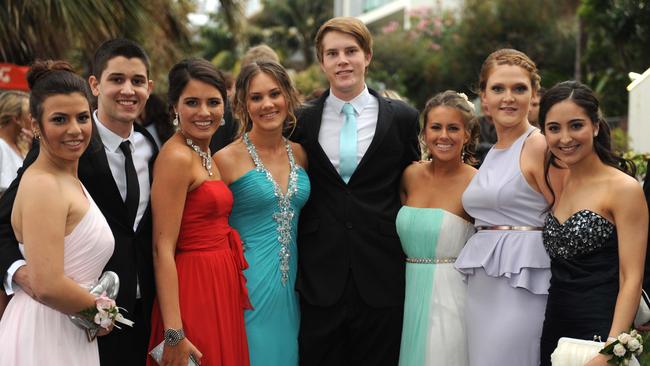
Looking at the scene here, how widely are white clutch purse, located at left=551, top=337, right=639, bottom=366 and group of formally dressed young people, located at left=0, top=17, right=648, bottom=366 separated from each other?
0.15 ft

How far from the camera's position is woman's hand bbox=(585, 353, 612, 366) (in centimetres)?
371

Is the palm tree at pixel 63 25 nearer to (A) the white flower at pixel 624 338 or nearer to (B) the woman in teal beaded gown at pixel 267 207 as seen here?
(B) the woman in teal beaded gown at pixel 267 207

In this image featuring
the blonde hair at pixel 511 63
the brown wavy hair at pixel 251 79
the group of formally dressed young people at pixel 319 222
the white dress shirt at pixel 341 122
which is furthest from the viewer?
the white dress shirt at pixel 341 122

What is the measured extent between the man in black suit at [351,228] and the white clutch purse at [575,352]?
4.44 feet

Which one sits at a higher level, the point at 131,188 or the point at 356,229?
the point at 131,188

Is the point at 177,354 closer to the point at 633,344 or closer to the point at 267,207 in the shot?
the point at 267,207

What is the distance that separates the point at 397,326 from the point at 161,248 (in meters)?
1.60

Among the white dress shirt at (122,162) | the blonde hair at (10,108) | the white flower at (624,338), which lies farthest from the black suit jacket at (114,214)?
the blonde hair at (10,108)

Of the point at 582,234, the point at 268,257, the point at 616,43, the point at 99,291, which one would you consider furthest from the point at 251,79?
the point at 616,43

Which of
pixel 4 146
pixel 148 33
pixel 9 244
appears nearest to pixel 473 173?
pixel 9 244

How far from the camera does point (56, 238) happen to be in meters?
3.54

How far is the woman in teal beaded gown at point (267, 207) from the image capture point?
4816 millimetres

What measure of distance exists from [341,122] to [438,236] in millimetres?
994

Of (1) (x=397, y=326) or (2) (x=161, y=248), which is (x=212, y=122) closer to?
(2) (x=161, y=248)
